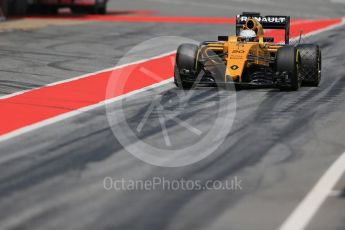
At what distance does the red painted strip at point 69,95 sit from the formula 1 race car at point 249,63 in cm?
130

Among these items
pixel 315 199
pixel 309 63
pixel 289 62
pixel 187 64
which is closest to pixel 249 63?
pixel 289 62

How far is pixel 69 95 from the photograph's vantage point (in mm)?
14828

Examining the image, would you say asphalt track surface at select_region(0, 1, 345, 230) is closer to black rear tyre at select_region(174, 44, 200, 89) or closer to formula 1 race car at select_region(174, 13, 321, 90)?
formula 1 race car at select_region(174, 13, 321, 90)

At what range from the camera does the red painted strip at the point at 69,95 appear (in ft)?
41.6

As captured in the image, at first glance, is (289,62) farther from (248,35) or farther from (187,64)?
(187,64)

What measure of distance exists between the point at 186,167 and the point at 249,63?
561 centimetres

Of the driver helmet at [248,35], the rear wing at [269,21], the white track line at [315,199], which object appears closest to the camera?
the white track line at [315,199]

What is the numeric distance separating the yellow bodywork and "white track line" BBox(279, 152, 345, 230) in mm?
5008

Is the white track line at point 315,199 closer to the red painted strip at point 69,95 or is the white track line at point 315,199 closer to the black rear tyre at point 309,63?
the red painted strip at point 69,95

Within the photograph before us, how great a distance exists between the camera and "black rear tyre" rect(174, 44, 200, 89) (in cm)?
1492

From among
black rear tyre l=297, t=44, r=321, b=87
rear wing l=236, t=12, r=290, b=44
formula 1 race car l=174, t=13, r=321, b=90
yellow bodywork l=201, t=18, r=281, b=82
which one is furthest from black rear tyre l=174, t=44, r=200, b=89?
black rear tyre l=297, t=44, r=321, b=87

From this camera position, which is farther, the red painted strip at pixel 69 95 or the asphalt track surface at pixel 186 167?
the red painted strip at pixel 69 95

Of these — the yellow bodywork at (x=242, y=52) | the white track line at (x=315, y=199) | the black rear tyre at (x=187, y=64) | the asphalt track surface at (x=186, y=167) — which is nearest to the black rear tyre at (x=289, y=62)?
the asphalt track surface at (x=186, y=167)

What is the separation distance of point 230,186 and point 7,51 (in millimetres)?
13633
